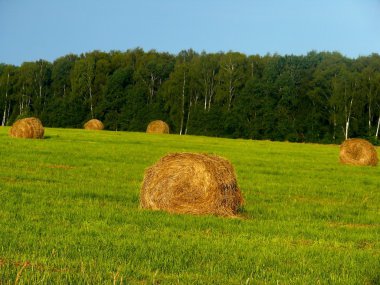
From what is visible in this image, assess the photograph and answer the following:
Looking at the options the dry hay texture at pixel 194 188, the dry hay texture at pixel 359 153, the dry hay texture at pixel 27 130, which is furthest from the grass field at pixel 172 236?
the dry hay texture at pixel 27 130

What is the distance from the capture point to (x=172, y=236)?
Result: 10977 millimetres

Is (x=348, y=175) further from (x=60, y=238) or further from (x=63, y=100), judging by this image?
(x=63, y=100)

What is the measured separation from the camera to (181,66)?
11294 centimetres

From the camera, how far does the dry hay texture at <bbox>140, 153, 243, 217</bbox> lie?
14691mm

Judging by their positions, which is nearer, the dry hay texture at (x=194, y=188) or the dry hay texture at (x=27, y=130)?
the dry hay texture at (x=194, y=188)

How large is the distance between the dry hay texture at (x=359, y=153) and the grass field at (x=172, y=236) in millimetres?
15373

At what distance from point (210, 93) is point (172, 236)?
9874 cm

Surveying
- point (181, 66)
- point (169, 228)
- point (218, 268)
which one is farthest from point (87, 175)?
point (181, 66)

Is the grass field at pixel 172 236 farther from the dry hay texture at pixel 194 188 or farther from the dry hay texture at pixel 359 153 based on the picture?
the dry hay texture at pixel 359 153

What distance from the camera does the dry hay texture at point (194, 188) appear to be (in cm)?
1469

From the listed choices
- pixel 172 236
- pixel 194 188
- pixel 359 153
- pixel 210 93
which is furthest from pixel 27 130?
pixel 210 93

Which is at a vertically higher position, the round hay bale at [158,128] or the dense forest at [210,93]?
the dense forest at [210,93]

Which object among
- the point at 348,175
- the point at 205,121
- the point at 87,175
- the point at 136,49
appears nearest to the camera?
the point at 87,175

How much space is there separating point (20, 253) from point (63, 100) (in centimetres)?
11177
